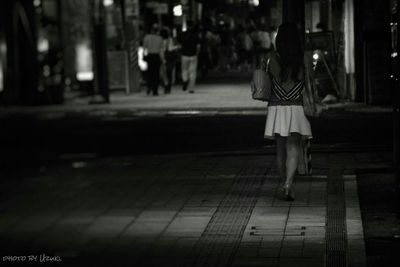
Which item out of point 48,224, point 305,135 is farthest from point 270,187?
point 48,224

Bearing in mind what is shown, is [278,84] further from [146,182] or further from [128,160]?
[128,160]

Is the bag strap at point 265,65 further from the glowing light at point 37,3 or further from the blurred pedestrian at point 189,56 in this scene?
the glowing light at point 37,3

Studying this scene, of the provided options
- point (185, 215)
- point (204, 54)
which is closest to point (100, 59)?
point (204, 54)

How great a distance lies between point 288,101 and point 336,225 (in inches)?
81.6

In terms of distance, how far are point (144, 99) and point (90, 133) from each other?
370 inches

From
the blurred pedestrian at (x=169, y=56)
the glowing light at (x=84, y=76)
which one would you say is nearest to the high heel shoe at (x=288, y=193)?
the blurred pedestrian at (x=169, y=56)

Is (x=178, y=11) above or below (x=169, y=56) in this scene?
above

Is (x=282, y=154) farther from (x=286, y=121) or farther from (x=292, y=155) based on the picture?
(x=286, y=121)

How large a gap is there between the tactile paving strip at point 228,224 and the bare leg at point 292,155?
0.44 metres

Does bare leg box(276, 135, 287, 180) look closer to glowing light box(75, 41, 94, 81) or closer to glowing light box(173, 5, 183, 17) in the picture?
glowing light box(75, 41, 94, 81)

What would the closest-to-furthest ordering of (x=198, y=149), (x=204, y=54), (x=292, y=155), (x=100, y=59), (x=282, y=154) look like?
(x=292, y=155), (x=282, y=154), (x=198, y=149), (x=100, y=59), (x=204, y=54)

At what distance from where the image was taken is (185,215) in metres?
10.5

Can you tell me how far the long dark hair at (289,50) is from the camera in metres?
11.3

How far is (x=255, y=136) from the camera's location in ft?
61.0
